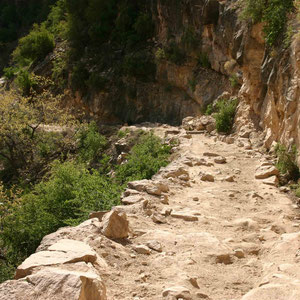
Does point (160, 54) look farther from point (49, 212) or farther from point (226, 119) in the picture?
point (49, 212)

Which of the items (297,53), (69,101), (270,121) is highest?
(297,53)

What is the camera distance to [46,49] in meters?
24.7

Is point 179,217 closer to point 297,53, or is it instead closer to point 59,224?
point 59,224

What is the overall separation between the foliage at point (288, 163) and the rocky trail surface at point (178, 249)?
1.03ft

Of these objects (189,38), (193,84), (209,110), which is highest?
(189,38)

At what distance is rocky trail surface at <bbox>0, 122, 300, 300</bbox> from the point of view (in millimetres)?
2773

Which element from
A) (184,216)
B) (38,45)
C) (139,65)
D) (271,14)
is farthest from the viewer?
(38,45)

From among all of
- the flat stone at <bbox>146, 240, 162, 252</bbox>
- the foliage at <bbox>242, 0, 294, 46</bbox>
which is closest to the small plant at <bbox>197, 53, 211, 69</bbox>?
the foliage at <bbox>242, 0, 294, 46</bbox>

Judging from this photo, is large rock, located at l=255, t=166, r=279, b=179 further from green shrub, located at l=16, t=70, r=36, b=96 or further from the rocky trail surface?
green shrub, located at l=16, t=70, r=36, b=96

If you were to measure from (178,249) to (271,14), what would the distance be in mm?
6134

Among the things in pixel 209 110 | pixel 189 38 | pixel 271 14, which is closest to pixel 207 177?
pixel 271 14

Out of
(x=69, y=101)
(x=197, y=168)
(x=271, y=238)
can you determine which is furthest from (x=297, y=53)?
(x=69, y=101)

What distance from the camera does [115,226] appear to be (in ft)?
13.1

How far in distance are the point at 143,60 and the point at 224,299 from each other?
17118mm
